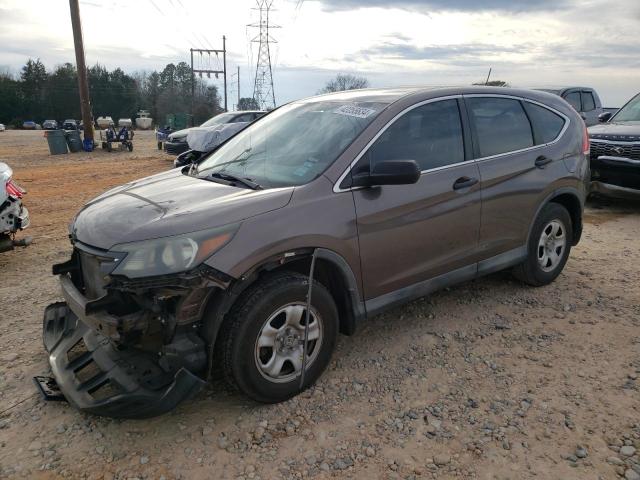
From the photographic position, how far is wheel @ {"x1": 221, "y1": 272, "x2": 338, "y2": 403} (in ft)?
9.09

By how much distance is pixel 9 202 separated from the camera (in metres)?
5.24

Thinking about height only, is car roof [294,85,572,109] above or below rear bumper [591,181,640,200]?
above

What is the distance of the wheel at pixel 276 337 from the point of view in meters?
2.77

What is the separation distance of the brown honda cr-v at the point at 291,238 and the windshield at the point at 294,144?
0.7 inches

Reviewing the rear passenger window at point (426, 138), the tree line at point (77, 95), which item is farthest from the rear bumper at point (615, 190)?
the tree line at point (77, 95)

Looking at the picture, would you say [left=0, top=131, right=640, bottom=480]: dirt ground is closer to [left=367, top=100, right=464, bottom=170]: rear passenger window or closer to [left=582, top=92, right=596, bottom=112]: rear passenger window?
[left=367, top=100, right=464, bottom=170]: rear passenger window

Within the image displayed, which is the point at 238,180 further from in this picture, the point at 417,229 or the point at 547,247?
the point at 547,247

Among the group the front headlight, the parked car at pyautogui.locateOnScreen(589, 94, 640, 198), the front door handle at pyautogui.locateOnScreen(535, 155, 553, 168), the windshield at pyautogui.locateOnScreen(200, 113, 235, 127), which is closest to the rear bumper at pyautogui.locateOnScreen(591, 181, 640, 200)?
the parked car at pyautogui.locateOnScreen(589, 94, 640, 198)

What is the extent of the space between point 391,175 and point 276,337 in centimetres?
120

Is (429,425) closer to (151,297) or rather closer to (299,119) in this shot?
(151,297)

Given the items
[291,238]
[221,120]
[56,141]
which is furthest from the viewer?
[56,141]

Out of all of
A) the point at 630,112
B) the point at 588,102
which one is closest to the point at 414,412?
the point at 630,112

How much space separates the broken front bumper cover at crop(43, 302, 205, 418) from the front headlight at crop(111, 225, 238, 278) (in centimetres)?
55

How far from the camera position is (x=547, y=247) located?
4691 mm
